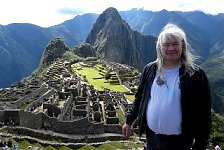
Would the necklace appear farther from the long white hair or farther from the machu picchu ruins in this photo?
the machu picchu ruins

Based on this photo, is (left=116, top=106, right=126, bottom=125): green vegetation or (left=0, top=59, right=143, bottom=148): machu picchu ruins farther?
(left=116, top=106, right=126, bottom=125): green vegetation

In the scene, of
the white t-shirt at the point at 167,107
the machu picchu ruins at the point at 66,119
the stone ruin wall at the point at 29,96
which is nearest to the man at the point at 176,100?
the white t-shirt at the point at 167,107

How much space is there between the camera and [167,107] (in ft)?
21.0

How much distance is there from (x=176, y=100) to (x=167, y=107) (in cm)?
18

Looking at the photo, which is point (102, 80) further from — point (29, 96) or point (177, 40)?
point (177, 40)

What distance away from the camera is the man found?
6.33m

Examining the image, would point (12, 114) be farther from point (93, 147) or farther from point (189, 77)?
point (189, 77)

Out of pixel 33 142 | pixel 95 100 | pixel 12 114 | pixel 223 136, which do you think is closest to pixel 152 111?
pixel 33 142

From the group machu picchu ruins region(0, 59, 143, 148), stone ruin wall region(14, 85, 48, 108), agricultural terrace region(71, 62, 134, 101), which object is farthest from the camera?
agricultural terrace region(71, 62, 134, 101)

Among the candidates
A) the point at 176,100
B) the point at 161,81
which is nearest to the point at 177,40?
the point at 161,81

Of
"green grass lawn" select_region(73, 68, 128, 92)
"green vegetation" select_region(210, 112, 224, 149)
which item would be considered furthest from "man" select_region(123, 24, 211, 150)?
"green grass lawn" select_region(73, 68, 128, 92)

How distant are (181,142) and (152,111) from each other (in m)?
0.65

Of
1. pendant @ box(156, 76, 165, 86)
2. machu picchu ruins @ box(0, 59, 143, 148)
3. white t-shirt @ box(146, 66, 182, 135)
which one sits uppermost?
pendant @ box(156, 76, 165, 86)

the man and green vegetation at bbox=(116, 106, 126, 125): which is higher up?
the man
